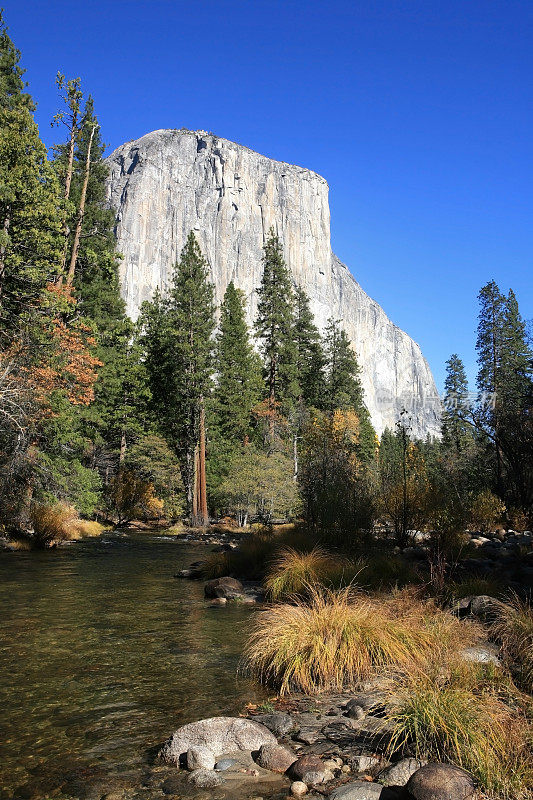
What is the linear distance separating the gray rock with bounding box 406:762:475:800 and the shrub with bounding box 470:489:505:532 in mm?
18694

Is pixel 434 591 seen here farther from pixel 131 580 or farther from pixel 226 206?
pixel 226 206

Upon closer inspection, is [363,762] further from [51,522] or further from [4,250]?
[4,250]

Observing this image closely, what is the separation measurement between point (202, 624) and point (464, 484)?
21215mm

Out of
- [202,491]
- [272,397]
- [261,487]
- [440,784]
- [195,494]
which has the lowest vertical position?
[440,784]

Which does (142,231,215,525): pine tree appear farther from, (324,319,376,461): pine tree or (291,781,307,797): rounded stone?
(291,781,307,797): rounded stone

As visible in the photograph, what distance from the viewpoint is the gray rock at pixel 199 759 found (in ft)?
13.2

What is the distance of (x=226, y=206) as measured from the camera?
13062 cm

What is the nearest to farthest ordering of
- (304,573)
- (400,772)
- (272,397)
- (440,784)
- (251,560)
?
1. (440,784)
2. (400,772)
3. (304,573)
4. (251,560)
5. (272,397)

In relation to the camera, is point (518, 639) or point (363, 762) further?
point (518, 639)

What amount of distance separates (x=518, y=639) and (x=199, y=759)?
3.24 metres

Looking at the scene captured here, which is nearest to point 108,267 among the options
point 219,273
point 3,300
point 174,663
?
point 3,300

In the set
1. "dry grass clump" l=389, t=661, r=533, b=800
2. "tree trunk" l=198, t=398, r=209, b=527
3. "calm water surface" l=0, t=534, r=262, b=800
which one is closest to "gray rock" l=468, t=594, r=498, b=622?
"dry grass clump" l=389, t=661, r=533, b=800

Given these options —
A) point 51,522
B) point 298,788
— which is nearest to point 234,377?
point 51,522

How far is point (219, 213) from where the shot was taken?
427ft
